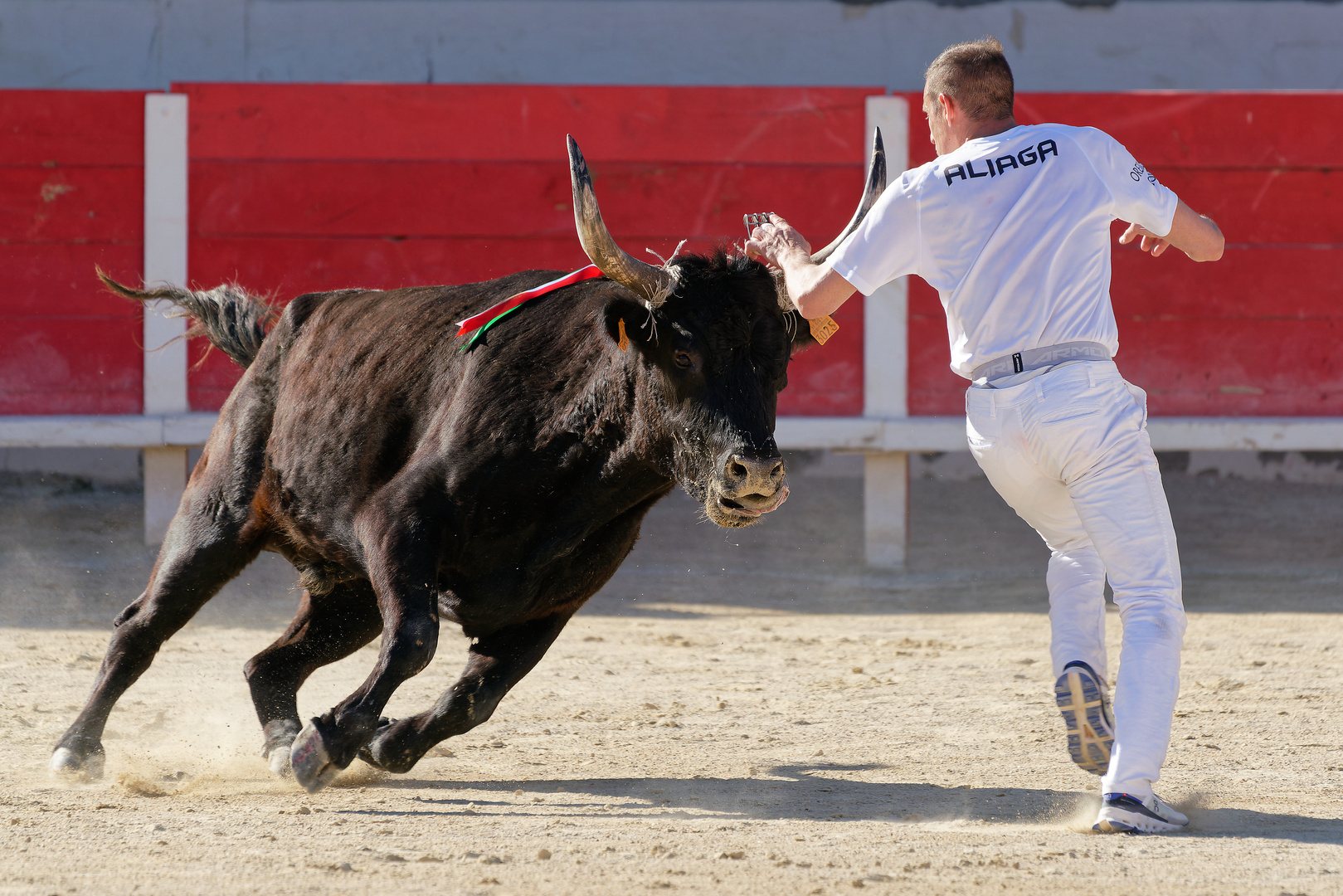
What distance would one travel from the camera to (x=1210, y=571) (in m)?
7.47

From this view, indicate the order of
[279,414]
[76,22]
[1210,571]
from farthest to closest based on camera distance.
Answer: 1. [76,22]
2. [1210,571]
3. [279,414]

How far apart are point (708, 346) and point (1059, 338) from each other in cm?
82

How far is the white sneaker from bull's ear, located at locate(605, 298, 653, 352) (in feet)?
4.80

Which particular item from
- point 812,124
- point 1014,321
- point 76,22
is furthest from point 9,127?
point 1014,321

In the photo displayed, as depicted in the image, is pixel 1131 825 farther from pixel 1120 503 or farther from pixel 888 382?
pixel 888 382

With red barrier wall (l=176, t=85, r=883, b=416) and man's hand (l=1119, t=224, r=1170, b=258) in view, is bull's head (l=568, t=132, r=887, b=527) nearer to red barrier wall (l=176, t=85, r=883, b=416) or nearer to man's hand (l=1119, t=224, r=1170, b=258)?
man's hand (l=1119, t=224, r=1170, b=258)

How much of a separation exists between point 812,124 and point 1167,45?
3.61 meters

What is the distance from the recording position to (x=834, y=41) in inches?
396

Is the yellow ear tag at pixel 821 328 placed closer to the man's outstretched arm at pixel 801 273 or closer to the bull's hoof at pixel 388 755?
the man's outstretched arm at pixel 801 273

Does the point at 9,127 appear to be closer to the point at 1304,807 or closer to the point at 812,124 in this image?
the point at 812,124

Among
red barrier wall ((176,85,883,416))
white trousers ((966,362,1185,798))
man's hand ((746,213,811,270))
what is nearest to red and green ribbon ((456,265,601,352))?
man's hand ((746,213,811,270))

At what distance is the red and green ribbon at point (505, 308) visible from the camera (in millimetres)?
3850

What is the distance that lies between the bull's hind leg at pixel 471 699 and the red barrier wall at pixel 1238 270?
4420 mm

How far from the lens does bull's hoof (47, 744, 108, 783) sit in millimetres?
3660
